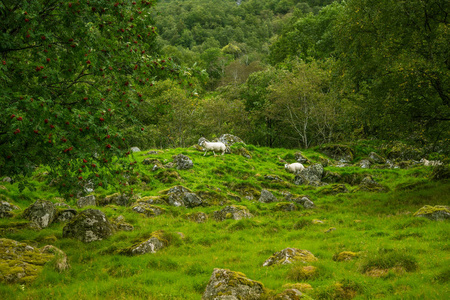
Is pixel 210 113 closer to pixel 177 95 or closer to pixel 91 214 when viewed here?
pixel 177 95

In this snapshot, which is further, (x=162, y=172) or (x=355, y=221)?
(x=162, y=172)

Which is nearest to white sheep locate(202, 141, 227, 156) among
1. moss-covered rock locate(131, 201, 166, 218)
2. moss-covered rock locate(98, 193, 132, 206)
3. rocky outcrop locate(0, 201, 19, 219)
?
moss-covered rock locate(98, 193, 132, 206)

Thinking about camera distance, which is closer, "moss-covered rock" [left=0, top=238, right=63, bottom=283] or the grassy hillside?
the grassy hillside

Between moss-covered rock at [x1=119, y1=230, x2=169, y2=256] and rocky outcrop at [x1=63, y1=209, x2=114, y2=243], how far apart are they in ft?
A: 7.68

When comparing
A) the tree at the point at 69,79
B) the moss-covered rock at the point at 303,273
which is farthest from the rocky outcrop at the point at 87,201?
the moss-covered rock at the point at 303,273

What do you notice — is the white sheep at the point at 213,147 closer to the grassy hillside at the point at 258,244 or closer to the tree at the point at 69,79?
the grassy hillside at the point at 258,244

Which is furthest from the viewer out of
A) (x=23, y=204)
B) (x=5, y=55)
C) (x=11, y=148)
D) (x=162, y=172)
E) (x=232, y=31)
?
(x=232, y=31)

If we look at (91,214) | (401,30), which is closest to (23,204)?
(91,214)

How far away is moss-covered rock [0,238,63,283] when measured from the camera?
10.0 metres

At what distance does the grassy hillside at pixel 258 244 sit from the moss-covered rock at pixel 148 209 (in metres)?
0.43

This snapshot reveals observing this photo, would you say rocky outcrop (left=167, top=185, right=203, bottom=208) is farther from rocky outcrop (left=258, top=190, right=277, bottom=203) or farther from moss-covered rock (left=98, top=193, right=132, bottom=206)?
rocky outcrop (left=258, top=190, right=277, bottom=203)

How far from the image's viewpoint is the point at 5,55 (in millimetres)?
12031

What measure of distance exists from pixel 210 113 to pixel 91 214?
115 ft

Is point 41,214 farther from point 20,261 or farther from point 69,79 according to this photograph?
point 69,79
